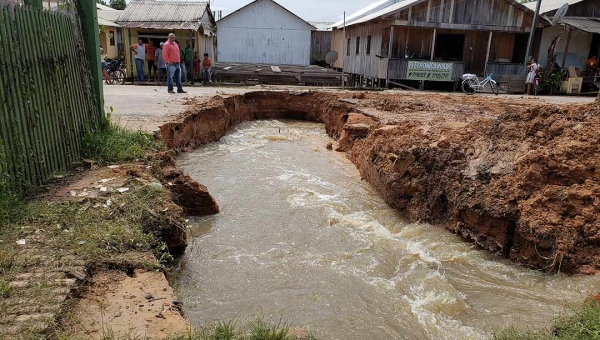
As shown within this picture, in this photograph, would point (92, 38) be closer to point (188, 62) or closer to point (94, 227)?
point (94, 227)

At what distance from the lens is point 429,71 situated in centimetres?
2045

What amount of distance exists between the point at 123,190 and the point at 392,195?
4.56 m

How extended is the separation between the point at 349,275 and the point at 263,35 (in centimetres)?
2501

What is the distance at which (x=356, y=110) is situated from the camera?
12594 mm

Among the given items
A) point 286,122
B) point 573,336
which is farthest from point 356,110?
point 573,336

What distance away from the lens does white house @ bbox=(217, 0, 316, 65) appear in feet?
91.0

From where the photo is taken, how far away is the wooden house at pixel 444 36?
20031mm

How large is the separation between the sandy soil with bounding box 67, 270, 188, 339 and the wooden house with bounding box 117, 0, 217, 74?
55.5 ft

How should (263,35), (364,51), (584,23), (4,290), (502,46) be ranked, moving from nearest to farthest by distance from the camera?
(4,290) < (584,23) < (502,46) < (364,51) < (263,35)

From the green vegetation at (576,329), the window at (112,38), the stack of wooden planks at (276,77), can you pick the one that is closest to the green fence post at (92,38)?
the green vegetation at (576,329)

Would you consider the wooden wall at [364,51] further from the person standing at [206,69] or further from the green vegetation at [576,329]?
the green vegetation at [576,329]

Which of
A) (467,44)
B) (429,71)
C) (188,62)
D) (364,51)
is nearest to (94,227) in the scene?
(188,62)

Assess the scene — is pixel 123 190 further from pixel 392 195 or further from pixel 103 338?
pixel 392 195

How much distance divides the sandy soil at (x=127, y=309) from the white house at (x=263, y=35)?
25880mm
